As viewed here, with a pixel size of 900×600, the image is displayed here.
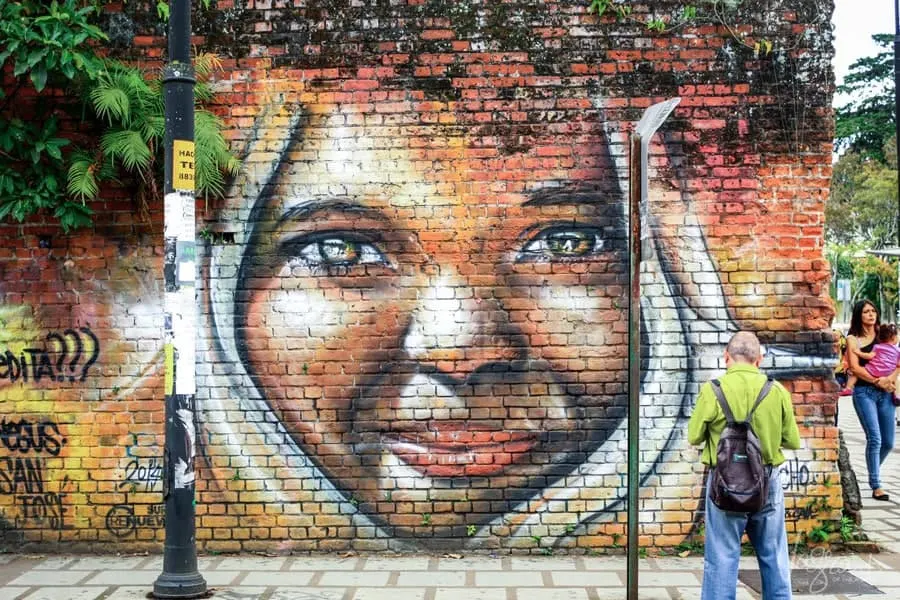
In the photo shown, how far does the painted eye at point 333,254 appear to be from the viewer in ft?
23.7

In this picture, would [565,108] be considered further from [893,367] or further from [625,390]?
[893,367]

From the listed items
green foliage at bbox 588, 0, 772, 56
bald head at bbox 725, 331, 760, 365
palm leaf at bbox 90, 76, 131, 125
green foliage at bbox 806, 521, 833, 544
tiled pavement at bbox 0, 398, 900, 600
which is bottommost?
tiled pavement at bbox 0, 398, 900, 600

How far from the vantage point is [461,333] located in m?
7.16

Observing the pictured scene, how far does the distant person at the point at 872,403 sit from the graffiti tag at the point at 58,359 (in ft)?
21.9

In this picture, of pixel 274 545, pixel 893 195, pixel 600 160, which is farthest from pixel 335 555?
pixel 893 195

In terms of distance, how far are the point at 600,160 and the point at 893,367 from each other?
12.7 feet

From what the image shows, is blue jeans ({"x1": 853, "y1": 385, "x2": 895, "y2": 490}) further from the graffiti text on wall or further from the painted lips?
the graffiti text on wall

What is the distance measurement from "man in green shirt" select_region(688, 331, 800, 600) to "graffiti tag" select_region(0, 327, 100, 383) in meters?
4.48

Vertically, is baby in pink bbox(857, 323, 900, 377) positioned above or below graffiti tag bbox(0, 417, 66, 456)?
above

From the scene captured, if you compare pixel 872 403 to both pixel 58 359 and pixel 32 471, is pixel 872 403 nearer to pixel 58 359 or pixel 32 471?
pixel 58 359

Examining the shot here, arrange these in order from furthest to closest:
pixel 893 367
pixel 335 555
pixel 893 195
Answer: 1. pixel 893 195
2. pixel 893 367
3. pixel 335 555

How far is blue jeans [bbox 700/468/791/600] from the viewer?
17.1 feet

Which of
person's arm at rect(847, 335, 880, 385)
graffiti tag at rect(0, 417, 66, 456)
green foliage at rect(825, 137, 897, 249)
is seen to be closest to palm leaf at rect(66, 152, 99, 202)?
graffiti tag at rect(0, 417, 66, 456)

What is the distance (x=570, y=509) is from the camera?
23.5 feet
